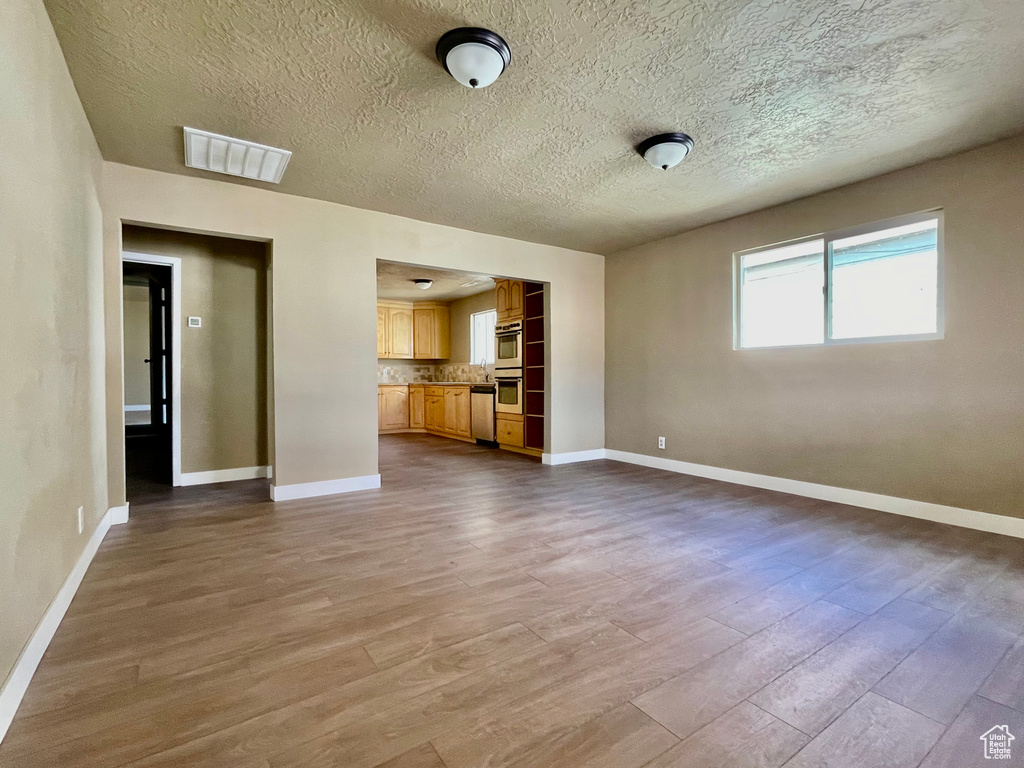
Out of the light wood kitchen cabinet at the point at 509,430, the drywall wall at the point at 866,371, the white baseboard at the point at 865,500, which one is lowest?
the white baseboard at the point at 865,500

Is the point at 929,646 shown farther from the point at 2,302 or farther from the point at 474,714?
the point at 2,302

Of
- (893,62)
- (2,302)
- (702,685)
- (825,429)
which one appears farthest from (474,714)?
(825,429)

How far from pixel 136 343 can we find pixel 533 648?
11054 mm

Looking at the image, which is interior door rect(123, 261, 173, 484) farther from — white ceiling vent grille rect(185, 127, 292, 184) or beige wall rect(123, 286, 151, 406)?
white ceiling vent grille rect(185, 127, 292, 184)

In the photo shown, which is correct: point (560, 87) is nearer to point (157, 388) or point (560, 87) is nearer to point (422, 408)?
point (422, 408)

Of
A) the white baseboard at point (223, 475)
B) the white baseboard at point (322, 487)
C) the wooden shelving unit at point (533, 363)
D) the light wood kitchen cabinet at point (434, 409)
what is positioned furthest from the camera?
the light wood kitchen cabinet at point (434, 409)

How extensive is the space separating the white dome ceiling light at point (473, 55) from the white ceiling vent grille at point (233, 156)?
1.54 metres

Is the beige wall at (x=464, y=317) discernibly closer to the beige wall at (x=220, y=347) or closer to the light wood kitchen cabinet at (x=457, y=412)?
the light wood kitchen cabinet at (x=457, y=412)

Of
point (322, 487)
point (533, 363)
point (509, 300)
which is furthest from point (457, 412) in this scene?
point (322, 487)

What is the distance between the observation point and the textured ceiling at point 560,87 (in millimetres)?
1960

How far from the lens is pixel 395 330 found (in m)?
9.13

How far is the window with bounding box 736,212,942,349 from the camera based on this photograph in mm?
3387

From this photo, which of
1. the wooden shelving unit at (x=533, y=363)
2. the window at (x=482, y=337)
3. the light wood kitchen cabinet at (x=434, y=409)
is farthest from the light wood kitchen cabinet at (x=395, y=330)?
the wooden shelving unit at (x=533, y=363)

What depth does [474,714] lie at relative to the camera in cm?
139
